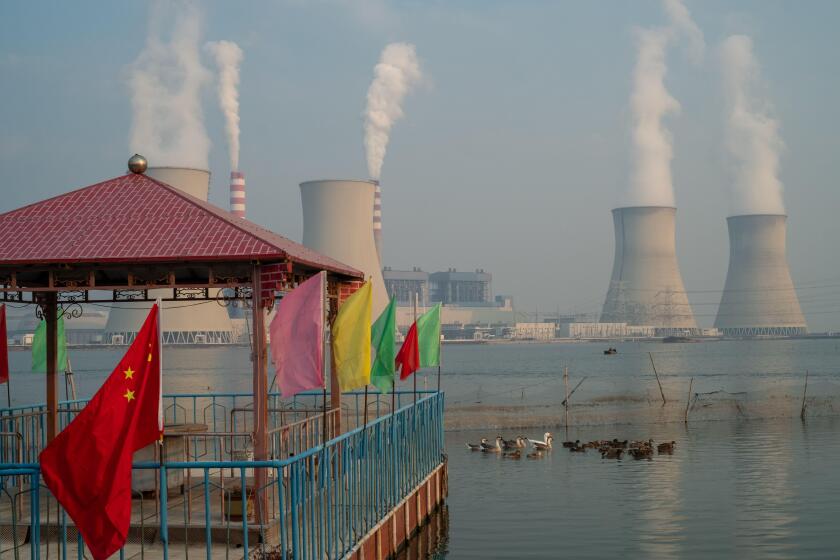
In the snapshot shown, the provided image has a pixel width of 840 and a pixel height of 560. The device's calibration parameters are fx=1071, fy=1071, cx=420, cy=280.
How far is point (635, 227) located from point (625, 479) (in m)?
78.6

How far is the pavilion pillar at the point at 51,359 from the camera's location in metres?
10.8

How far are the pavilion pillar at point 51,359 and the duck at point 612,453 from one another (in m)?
12.0

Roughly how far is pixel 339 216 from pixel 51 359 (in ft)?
178

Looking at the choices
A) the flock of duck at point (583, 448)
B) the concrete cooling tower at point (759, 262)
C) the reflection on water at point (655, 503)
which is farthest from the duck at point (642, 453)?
the concrete cooling tower at point (759, 262)

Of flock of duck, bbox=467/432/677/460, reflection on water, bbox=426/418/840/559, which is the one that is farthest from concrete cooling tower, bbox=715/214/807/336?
flock of duck, bbox=467/432/677/460

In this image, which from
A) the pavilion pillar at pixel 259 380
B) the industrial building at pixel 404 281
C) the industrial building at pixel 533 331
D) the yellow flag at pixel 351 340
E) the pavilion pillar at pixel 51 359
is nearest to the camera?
the yellow flag at pixel 351 340

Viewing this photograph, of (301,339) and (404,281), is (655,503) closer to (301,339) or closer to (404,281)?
(301,339)

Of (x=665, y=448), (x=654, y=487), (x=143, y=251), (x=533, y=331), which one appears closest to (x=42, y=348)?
(x=143, y=251)

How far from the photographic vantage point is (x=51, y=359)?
10.9 meters

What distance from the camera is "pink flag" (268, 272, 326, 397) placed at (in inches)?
306

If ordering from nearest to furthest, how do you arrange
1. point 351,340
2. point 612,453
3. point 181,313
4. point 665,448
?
point 351,340
point 612,453
point 665,448
point 181,313

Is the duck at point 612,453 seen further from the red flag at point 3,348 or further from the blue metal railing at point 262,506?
the red flag at point 3,348

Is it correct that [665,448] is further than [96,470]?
Yes

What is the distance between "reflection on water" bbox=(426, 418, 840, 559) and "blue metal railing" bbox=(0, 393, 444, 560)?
2.52m
